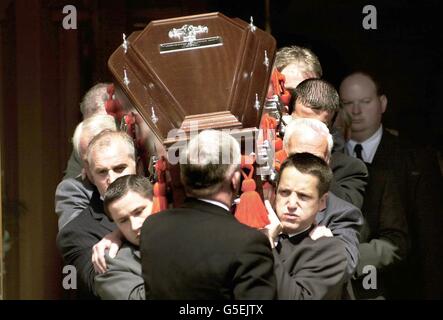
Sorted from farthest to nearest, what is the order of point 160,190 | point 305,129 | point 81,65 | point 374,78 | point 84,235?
point 81,65 < point 374,78 < point 84,235 < point 305,129 < point 160,190

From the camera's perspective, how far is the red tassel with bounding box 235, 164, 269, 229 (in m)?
4.54

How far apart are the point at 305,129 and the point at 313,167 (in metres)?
0.27

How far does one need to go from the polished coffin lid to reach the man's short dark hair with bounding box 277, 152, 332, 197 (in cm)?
20

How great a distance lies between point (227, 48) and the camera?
4.85m

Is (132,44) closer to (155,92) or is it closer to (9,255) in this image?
(155,92)

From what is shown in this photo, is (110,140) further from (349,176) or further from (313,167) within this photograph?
(349,176)

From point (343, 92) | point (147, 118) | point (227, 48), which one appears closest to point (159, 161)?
point (147, 118)

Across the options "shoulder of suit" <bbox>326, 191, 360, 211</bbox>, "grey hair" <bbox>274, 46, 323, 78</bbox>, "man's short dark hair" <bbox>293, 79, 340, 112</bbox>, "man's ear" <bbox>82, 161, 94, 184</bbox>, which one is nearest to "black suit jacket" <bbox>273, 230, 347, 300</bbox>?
"shoulder of suit" <bbox>326, 191, 360, 211</bbox>

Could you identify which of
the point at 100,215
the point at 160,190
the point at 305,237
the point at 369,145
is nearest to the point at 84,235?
the point at 100,215

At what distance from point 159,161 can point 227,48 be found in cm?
52

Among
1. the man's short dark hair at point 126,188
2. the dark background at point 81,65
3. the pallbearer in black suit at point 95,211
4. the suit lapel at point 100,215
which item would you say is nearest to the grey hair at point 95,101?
the pallbearer in black suit at point 95,211

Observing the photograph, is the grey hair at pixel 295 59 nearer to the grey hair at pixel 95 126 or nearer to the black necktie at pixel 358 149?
the black necktie at pixel 358 149

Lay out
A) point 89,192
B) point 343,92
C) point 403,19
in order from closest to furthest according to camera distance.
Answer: point 89,192 → point 343,92 → point 403,19

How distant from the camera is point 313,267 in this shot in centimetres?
460
